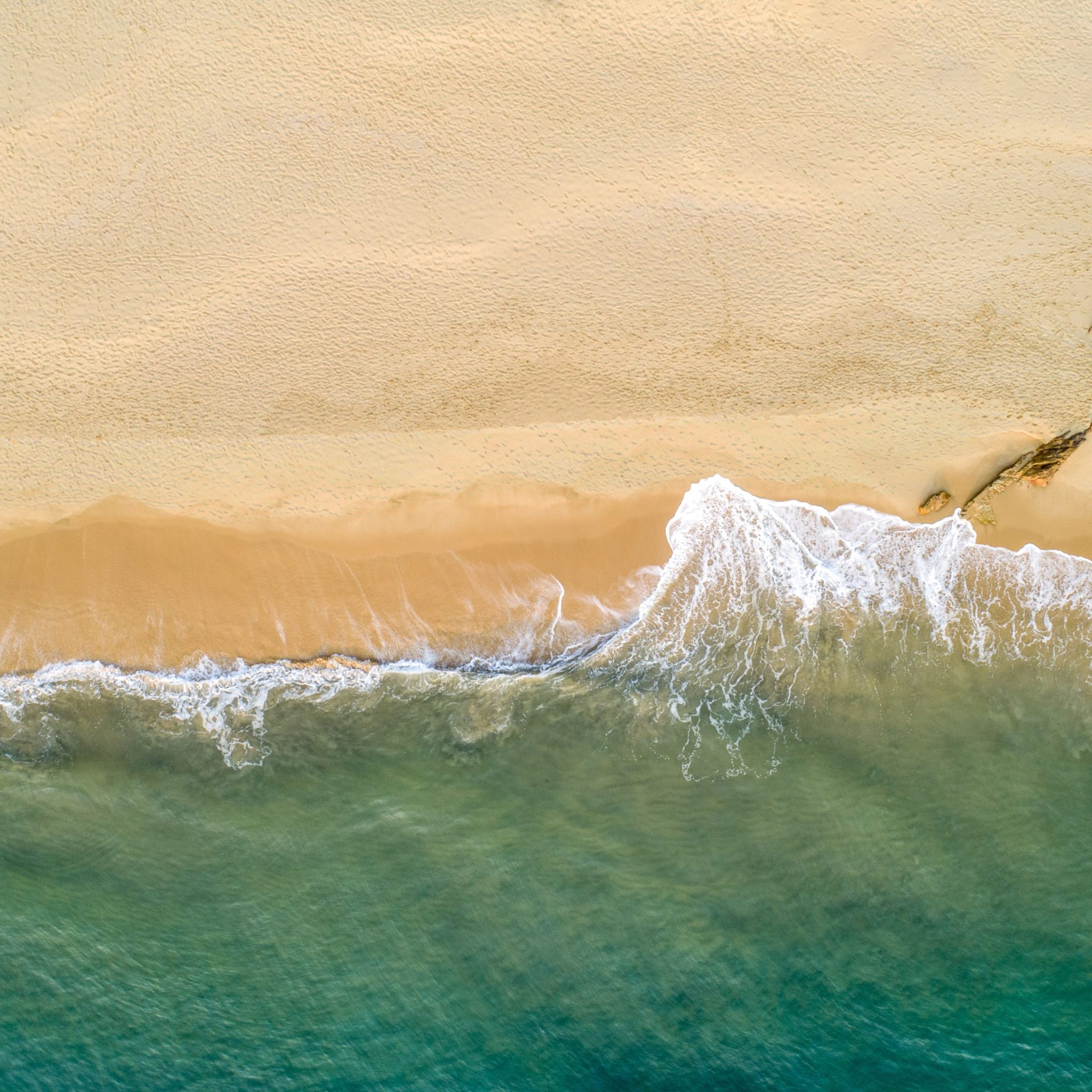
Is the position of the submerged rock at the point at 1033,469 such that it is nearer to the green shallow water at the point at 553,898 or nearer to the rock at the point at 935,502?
the rock at the point at 935,502

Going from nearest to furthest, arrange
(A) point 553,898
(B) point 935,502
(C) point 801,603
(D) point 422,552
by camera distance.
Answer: (D) point 422,552 < (B) point 935,502 < (A) point 553,898 < (C) point 801,603

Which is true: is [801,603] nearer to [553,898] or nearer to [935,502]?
[935,502]

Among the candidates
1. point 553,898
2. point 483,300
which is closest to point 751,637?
point 553,898

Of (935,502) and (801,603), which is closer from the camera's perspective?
(935,502)

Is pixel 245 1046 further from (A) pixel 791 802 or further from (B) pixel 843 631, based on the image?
(B) pixel 843 631

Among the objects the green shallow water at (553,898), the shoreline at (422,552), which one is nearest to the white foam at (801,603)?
the shoreline at (422,552)

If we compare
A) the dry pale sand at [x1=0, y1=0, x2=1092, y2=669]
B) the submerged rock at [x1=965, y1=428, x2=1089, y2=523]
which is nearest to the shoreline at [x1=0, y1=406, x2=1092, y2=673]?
the dry pale sand at [x1=0, y1=0, x2=1092, y2=669]
